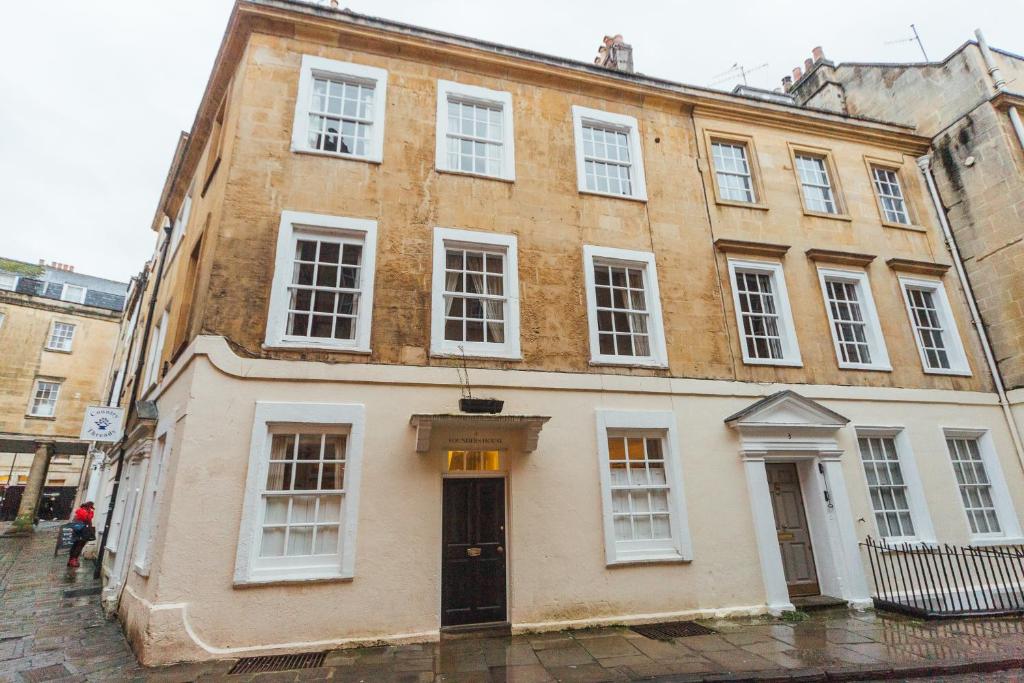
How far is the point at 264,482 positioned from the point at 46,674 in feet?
9.67

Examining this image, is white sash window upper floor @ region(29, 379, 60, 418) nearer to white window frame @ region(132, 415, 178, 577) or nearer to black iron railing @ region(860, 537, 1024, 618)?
white window frame @ region(132, 415, 178, 577)

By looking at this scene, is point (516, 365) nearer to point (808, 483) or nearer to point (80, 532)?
point (808, 483)

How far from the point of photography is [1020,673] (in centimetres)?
579

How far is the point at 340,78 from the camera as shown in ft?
30.8

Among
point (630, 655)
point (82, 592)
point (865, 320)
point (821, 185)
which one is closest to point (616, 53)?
point (821, 185)

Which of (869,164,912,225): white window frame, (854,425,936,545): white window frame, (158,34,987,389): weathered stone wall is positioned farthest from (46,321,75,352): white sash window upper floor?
(869,164,912,225): white window frame

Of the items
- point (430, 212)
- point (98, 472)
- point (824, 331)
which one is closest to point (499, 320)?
point (430, 212)

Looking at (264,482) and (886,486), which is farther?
(886,486)

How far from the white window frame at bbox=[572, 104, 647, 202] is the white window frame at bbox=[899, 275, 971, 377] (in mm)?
6457

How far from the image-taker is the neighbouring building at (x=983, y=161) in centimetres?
1112

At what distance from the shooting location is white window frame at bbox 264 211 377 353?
7.76m

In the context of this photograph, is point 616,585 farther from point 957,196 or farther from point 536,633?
point 957,196

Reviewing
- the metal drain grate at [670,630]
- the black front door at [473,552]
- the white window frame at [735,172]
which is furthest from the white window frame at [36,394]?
the white window frame at [735,172]

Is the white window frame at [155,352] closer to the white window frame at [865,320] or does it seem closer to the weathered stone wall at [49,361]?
the white window frame at [865,320]
